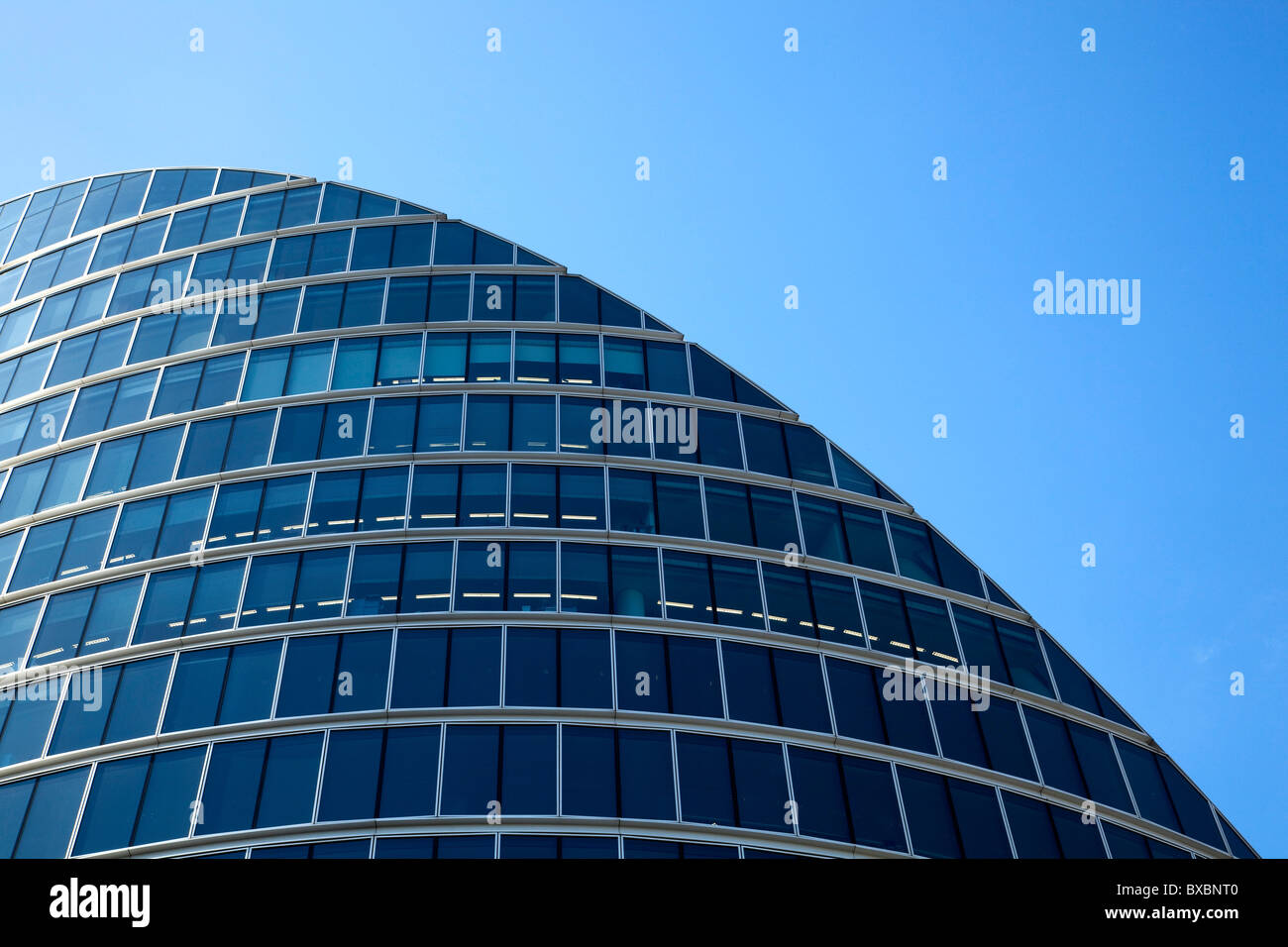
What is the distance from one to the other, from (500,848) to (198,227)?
26.5 metres

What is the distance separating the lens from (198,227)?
44250mm

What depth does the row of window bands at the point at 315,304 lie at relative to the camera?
40031 mm

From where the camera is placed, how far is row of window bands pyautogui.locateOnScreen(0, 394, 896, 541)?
36.0 m

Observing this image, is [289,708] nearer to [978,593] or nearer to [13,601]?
[13,601]

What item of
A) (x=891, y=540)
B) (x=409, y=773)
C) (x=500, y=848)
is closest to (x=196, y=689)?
(x=409, y=773)

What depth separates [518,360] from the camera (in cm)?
3850

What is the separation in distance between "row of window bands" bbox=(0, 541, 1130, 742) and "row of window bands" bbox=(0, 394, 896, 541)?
9.80 ft

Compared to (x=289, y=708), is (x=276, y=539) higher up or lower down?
higher up

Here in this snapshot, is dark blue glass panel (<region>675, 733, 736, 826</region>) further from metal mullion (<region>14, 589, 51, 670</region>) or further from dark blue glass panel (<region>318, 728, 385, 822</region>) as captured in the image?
metal mullion (<region>14, 589, 51, 670</region>)

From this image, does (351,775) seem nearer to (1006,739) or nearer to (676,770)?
(676,770)
